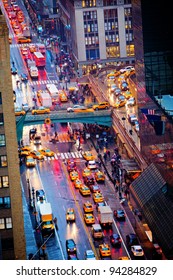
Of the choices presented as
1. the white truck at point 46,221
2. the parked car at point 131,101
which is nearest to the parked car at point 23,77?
the parked car at point 131,101

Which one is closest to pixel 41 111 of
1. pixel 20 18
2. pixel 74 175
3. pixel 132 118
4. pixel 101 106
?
pixel 101 106

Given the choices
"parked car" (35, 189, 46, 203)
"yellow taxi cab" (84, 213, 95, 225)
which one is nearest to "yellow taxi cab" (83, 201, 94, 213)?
"yellow taxi cab" (84, 213, 95, 225)

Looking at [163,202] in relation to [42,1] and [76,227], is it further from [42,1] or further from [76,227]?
[42,1]

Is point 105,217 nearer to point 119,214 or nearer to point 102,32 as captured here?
point 119,214

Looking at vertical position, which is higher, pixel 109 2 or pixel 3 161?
pixel 109 2

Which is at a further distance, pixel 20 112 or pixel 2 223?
pixel 20 112

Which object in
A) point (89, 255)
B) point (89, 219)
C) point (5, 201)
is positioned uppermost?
point (5, 201)

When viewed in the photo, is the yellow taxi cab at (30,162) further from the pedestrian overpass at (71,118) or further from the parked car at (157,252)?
the parked car at (157,252)

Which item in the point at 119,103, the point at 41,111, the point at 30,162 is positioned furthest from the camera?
the point at 119,103

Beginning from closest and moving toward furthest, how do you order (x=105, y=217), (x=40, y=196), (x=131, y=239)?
(x=131, y=239), (x=105, y=217), (x=40, y=196)
